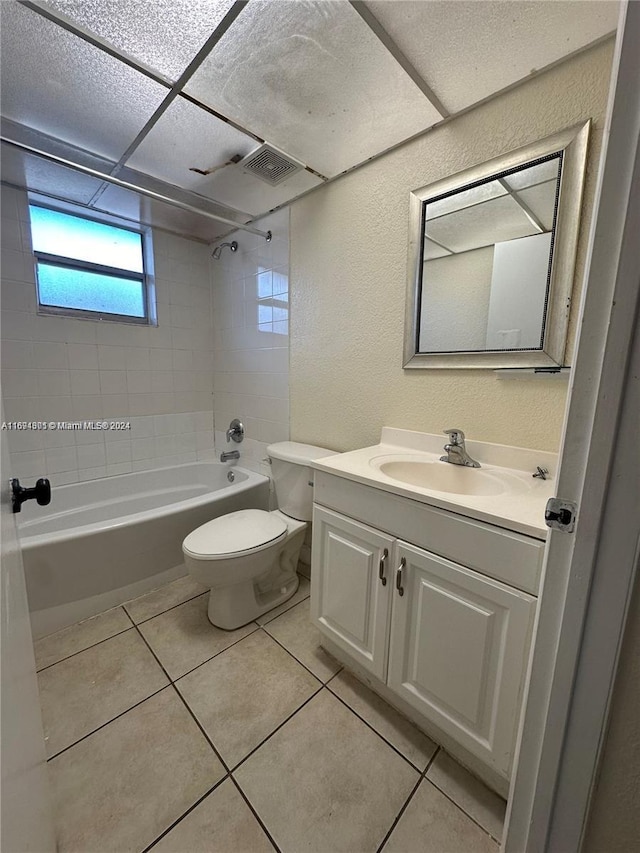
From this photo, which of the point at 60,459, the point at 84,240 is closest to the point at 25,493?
the point at 60,459

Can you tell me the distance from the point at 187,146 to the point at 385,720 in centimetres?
241

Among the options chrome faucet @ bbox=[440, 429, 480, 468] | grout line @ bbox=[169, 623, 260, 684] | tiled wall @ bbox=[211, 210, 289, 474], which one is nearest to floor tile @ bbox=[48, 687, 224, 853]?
grout line @ bbox=[169, 623, 260, 684]

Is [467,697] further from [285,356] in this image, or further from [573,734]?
[285,356]

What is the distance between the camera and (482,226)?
123 centimetres

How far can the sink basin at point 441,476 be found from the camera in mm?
1184

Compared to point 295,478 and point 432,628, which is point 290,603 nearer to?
point 295,478

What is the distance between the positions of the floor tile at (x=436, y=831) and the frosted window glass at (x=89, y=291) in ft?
9.23

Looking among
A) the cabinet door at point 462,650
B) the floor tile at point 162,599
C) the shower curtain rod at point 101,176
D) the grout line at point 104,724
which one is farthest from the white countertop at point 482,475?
the shower curtain rod at point 101,176

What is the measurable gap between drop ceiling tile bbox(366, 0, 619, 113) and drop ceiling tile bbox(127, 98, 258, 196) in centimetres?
71

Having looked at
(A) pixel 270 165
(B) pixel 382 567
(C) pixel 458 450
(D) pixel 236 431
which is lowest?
(B) pixel 382 567

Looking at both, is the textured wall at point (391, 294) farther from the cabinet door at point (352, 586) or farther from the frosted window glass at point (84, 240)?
the frosted window glass at point (84, 240)

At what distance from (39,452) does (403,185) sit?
244 centimetres

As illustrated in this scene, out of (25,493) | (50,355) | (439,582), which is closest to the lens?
(25,493)

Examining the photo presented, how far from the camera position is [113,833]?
0.85 metres
